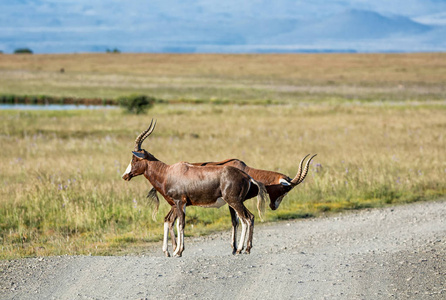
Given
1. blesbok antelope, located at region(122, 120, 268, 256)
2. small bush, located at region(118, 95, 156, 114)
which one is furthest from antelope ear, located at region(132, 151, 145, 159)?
small bush, located at region(118, 95, 156, 114)

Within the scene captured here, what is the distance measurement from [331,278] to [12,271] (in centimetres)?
402

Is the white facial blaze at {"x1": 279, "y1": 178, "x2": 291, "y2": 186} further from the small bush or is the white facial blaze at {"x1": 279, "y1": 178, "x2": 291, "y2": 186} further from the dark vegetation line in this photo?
the dark vegetation line

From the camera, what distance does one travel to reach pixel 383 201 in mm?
16078

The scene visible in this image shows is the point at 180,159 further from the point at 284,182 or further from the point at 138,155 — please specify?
the point at 284,182

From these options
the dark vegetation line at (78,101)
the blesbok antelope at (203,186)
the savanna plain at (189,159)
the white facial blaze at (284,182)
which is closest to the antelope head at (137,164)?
the blesbok antelope at (203,186)

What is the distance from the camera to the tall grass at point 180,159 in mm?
13695

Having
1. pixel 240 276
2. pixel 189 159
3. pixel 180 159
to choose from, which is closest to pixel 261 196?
pixel 240 276

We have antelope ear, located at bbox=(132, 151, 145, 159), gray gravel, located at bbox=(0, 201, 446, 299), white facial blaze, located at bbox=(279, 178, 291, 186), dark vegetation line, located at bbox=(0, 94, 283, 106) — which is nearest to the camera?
white facial blaze, located at bbox=(279, 178, 291, 186)

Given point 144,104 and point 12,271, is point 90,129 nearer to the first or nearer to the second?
point 144,104

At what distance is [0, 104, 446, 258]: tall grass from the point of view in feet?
44.9

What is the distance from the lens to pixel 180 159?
880 inches

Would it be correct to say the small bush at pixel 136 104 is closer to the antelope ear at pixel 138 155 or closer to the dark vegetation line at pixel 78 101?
the dark vegetation line at pixel 78 101

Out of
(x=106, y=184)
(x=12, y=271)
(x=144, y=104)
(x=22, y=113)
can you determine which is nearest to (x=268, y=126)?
(x=144, y=104)

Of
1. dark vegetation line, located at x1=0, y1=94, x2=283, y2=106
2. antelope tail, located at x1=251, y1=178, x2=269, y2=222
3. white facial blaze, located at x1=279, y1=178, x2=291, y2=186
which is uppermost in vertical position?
white facial blaze, located at x1=279, y1=178, x2=291, y2=186
